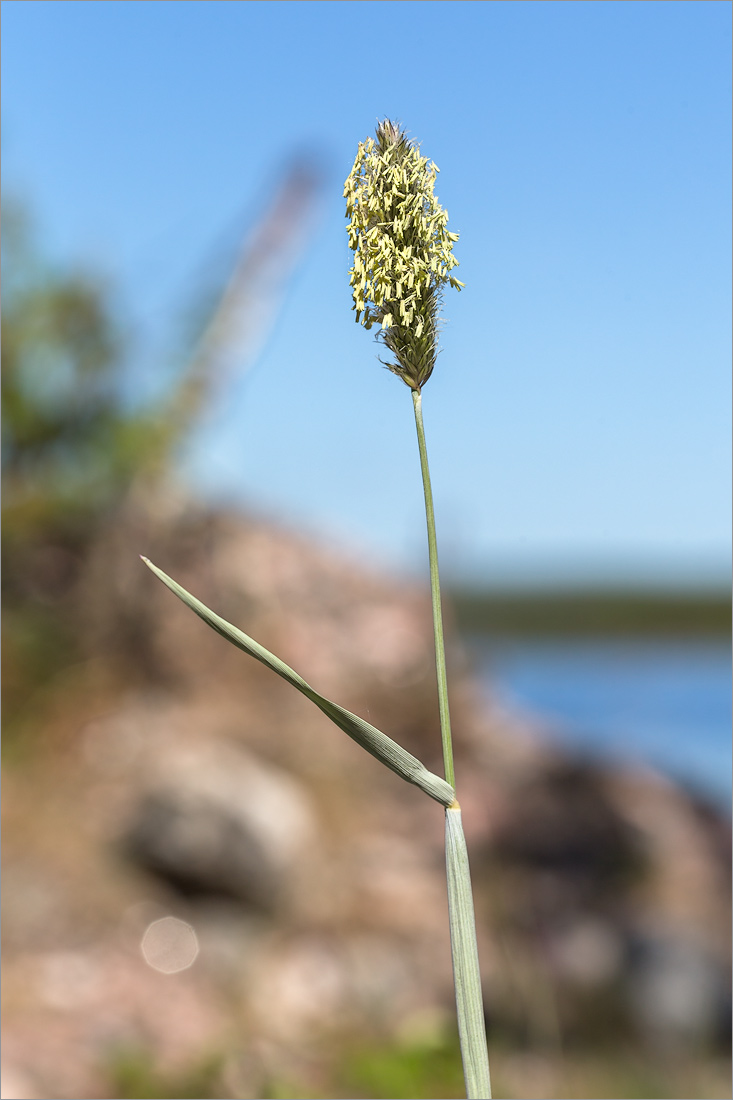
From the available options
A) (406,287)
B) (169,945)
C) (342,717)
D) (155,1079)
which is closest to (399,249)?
(406,287)

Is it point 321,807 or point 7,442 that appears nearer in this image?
point 321,807

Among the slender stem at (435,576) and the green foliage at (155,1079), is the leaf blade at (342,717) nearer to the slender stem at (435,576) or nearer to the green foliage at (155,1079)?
the slender stem at (435,576)

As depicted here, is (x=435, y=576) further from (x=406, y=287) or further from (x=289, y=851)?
(x=289, y=851)

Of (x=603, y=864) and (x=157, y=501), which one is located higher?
(x=157, y=501)

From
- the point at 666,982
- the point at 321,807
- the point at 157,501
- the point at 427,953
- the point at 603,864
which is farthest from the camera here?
the point at 157,501

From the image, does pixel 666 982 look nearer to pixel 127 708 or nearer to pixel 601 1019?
pixel 601 1019

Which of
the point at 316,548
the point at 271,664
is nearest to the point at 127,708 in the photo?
the point at 316,548

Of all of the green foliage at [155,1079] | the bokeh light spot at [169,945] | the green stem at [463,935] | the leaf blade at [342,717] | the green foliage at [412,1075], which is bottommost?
the bokeh light spot at [169,945]

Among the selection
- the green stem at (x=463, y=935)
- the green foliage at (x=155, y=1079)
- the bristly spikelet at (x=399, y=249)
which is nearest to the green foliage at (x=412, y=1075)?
the green foliage at (x=155, y=1079)

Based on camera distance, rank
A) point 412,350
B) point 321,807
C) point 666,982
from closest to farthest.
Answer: point 412,350 < point 666,982 < point 321,807
